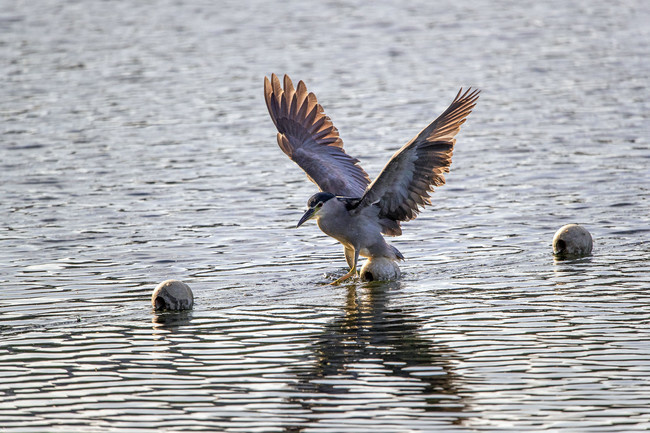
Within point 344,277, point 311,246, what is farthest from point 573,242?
point 311,246

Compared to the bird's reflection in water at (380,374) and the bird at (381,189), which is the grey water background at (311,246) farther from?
the bird at (381,189)

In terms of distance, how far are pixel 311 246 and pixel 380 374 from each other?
433cm

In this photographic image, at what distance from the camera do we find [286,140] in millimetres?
11961

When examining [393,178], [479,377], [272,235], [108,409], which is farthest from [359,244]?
[108,409]

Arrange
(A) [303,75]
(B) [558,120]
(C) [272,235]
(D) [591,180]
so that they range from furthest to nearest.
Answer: (A) [303,75], (B) [558,120], (D) [591,180], (C) [272,235]

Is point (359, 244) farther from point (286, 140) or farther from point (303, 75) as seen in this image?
point (303, 75)

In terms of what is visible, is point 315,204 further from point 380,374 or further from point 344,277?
point 380,374

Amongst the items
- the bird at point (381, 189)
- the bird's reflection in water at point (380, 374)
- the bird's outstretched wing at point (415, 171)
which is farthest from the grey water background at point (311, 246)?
the bird's outstretched wing at point (415, 171)

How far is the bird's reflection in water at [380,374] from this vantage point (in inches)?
267

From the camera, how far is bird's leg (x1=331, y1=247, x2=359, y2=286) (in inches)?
401

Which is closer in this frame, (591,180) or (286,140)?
(286,140)

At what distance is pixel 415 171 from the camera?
33.3 ft

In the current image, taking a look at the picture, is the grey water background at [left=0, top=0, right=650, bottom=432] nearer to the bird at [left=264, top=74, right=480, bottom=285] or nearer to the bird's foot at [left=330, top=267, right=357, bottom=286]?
the bird's foot at [left=330, top=267, right=357, bottom=286]

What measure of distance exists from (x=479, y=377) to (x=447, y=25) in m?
20.4
